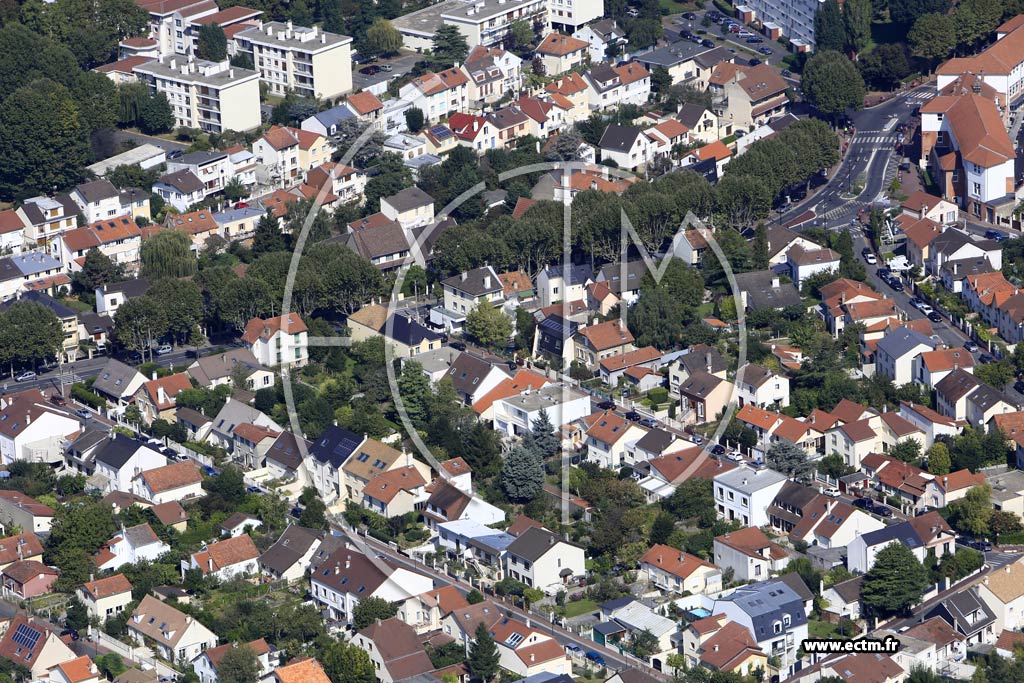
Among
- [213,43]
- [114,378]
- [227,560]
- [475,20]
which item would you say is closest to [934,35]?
[475,20]

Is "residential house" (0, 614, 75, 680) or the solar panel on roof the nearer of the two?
"residential house" (0, 614, 75, 680)

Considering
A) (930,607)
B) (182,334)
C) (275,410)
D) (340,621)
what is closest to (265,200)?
(182,334)

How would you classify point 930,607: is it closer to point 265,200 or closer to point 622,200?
point 622,200

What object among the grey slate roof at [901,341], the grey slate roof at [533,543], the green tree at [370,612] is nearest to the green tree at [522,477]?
the grey slate roof at [533,543]

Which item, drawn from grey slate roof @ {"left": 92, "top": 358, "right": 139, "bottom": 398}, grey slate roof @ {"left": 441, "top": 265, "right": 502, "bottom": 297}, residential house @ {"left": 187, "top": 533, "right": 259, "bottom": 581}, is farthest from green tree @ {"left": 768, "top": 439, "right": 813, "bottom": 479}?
grey slate roof @ {"left": 92, "top": 358, "right": 139, "bottom": 398}

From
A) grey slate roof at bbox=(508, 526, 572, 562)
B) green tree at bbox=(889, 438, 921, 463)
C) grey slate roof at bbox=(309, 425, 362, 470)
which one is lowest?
grey slate roof at bbox=(309, 425, 362, 470)

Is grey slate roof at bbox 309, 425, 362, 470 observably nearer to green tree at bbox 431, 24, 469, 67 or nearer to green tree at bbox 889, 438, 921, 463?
green tree at bbox 889, 438, 921, 463

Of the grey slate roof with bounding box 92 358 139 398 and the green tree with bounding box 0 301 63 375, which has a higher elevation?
the green tree with bounding box 0 301 63 375
